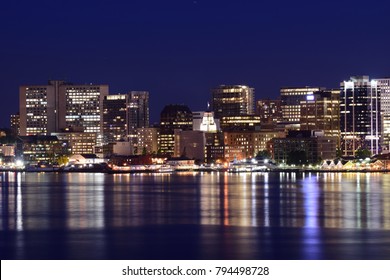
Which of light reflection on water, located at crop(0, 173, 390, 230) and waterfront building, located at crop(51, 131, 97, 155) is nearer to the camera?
light reflection on water, located at crop(0, 173, 390, 230)

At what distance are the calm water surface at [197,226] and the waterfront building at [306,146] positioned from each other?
6556 centimetres

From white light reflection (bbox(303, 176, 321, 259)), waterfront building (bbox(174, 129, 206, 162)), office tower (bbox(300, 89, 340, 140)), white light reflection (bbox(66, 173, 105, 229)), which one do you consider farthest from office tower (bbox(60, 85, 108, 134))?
white light reflection (bbox(303, 176, 321, 259))

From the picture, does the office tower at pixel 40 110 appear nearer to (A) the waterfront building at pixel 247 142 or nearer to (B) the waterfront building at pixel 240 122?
(B) the waterfront building at pixel 240 122

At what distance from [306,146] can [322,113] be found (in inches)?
902

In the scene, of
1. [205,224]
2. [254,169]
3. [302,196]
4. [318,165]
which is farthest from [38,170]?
[205,224]

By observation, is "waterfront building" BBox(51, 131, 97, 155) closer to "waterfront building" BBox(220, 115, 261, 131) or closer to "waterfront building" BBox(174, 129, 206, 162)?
"waterfront building" BBox(174, 129, 206, 162)

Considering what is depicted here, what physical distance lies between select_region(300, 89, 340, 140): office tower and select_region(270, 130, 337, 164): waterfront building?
15986 millimetres

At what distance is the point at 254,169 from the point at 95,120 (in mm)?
42806

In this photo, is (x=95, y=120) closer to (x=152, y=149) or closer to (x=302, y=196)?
(x=152, y=149)

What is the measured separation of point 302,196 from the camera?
5394 centimetres

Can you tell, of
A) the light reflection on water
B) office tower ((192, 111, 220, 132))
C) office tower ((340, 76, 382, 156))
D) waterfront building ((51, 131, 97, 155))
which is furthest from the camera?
office tower ((192, 111, 220, 132))

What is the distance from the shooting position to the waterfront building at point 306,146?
122438 mm

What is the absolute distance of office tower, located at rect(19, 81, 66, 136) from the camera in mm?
156750

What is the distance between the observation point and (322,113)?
145m
